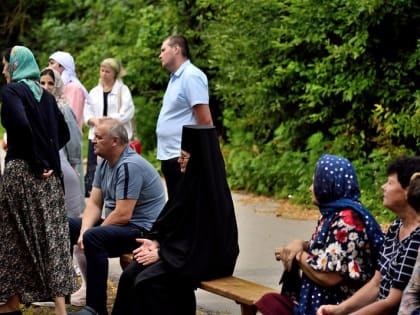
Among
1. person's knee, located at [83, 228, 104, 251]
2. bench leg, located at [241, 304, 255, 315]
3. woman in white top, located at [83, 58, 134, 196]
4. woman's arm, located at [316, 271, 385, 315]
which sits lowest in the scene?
bench leg, located at [241, 304, 255, 315]

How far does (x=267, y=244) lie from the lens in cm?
1015

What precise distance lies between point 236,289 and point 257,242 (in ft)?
13.2

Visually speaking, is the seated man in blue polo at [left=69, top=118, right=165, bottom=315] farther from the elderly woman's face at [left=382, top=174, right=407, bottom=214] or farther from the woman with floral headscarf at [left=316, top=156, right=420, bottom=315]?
the elderly woman's face at [left=382, top=174, right=407, bottom=214]

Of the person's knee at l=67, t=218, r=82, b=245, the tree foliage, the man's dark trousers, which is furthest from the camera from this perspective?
the tree foliage

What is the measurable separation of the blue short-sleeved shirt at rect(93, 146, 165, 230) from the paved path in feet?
2.81

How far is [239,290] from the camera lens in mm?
6219

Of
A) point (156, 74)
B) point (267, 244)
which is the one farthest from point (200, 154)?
point (156, 74)

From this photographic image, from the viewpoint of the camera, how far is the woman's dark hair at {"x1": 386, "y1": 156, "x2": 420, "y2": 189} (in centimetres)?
502

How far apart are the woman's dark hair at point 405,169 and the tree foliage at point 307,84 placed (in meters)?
5.59

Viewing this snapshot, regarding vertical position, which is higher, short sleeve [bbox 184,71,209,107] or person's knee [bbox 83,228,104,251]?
short sleeve [bbox 184,71,209,107]

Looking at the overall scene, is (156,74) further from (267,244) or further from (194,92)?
(194,92)

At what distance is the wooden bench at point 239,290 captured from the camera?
236 inches

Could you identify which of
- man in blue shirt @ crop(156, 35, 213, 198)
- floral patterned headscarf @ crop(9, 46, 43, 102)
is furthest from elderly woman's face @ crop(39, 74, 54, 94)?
floral patterned headscarf @ crop(9, 46, 43, 102)

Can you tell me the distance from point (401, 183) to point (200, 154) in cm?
172
